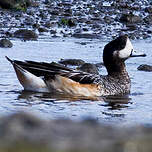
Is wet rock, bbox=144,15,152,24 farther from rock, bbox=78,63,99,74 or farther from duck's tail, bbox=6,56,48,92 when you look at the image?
duck's tail, bbox=6,56,48,92

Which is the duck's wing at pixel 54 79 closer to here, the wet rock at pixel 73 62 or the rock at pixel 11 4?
the wet rock at pixel 73 62

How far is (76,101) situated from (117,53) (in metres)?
1.88

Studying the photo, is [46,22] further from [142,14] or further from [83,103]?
[83,103]

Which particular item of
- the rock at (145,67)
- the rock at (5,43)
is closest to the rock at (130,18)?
the rock at (5,43)

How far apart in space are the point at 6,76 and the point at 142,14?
41.9ft

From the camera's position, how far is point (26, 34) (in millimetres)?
18062

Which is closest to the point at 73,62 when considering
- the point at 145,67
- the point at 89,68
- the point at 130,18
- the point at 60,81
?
the point at 89,68

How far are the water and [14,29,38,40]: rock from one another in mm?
1792

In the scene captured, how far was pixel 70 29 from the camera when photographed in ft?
66.4

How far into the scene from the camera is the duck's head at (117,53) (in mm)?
11945

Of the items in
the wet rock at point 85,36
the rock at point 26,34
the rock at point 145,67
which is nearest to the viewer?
the rock at point 145,67

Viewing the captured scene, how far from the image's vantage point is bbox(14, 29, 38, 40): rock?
17.8 m

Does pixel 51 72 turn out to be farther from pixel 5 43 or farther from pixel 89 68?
pixel 5 43

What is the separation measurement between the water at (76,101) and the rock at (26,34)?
1.79 meters
